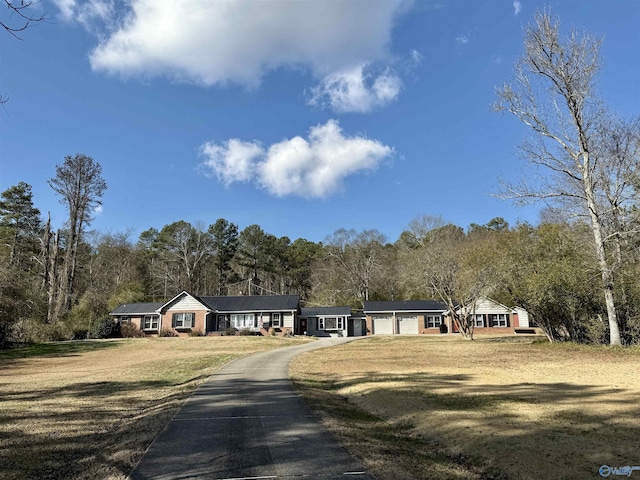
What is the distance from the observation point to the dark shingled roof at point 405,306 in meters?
49.0

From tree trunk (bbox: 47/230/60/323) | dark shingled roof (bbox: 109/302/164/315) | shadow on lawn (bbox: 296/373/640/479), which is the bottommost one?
shadow on lawn (bbox: 296/373/640/479)

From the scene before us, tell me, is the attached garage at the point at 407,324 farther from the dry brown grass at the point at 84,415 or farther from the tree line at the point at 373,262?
the dry brown grass at the point at 84,415

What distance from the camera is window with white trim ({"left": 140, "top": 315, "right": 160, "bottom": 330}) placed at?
4485cm

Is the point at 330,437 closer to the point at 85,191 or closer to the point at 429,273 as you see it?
the point at 429,273

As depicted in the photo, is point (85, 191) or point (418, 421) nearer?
point (418, 421)

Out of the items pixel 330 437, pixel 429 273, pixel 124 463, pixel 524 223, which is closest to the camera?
pixel 124 463

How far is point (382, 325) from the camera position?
4975cm

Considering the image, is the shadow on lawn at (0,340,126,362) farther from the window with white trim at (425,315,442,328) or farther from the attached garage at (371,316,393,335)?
the window with white trim at (425,315,442,328)

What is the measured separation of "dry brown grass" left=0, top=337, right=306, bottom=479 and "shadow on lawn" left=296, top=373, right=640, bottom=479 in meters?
3.65

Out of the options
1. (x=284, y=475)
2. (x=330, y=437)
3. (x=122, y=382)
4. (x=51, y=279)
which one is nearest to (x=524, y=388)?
(x=330, y=437)

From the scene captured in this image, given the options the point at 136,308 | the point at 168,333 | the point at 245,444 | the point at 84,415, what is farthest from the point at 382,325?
the point at 245,444

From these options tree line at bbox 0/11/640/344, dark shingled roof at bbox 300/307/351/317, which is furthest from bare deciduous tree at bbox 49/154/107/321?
dark shingled roof at bbox 300/307/351/317

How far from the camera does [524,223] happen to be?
2862 cm

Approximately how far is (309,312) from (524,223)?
27.2 m
